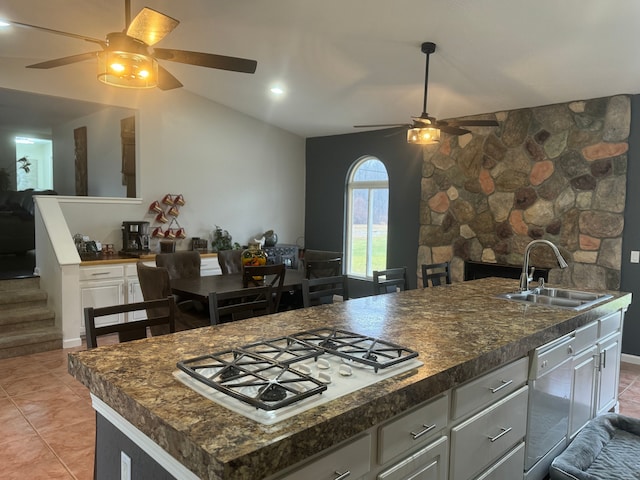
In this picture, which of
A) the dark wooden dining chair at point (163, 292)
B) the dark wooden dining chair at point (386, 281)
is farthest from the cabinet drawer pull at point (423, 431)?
the dark wooden dining chair at point (163, 292)

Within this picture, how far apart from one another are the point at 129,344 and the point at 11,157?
31.0ft

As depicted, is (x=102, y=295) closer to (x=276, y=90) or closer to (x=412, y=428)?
(x=276, y=90)

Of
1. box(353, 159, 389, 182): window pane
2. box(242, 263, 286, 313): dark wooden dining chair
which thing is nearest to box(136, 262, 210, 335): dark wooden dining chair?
box(242, 263, 286, 313): dark wooden dining chair

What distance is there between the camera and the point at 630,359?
4.59 meters

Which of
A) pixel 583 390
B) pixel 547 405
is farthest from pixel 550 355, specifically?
pixel 583 390

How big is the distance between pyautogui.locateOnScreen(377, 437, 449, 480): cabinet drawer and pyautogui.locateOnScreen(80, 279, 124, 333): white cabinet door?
4405 millimetres

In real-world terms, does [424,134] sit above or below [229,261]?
above

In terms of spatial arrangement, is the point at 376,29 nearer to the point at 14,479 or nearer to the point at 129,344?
the point at 129,344

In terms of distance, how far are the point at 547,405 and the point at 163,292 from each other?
2.68 meters

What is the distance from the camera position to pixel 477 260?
221 inches

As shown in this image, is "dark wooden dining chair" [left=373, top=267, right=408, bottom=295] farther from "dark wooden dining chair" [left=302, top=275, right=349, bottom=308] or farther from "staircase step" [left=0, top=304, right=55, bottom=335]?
"staircase step" [left=0, top=304, right=55, bottom=335]

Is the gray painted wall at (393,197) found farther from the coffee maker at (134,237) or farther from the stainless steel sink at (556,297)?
the coffee maker at (134,237)

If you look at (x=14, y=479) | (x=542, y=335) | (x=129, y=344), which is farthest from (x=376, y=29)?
(x=14, y=479)

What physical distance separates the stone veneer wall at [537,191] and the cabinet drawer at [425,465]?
384 centimetres
